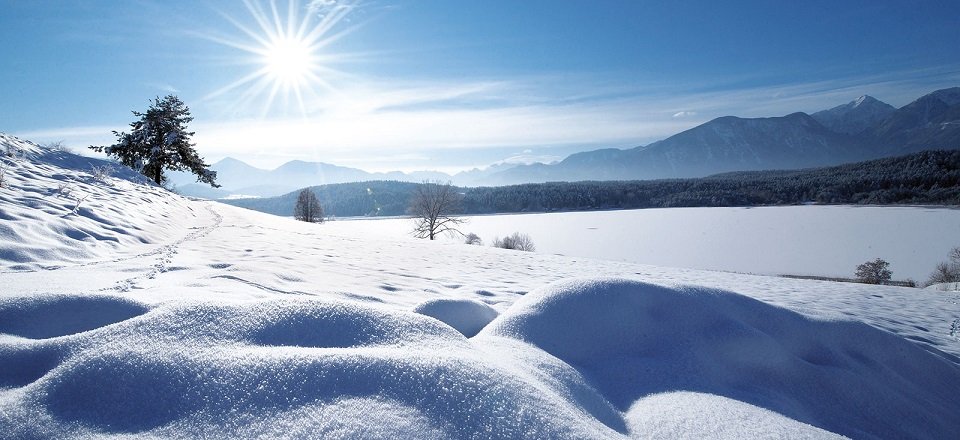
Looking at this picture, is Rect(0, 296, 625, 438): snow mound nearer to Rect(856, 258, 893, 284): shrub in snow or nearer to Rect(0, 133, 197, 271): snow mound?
Rect(0, 133, 197, 271): snow mound

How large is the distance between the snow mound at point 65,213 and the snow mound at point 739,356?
183 inches

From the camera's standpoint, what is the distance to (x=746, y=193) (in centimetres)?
9969

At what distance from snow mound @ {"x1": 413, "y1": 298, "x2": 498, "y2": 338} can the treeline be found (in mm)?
82758

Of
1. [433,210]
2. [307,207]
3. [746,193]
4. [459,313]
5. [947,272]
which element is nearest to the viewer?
[459,313]

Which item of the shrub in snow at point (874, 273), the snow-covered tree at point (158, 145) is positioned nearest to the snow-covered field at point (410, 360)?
the snow-covered tree at point (158, 145)

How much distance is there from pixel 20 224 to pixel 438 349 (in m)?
5.32

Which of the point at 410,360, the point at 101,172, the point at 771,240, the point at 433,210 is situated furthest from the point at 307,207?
the point at 771,240

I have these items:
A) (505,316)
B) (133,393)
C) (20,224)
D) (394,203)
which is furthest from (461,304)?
(394,203)

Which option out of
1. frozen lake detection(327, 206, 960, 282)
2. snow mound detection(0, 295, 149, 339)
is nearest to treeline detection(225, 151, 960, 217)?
frozen lake detection(327, 206, 960, 282)

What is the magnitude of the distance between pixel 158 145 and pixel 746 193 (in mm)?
117972

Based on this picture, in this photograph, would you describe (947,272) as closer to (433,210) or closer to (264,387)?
(433,210)

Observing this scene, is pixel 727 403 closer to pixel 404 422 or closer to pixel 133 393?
pixel 404 422

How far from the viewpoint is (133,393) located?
1.30 metres

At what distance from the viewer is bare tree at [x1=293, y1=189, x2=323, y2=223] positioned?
122 feet
